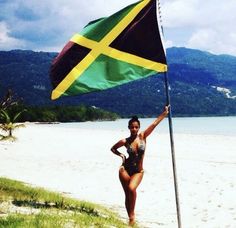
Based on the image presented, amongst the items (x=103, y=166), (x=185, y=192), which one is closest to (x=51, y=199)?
(x=185, y=192)

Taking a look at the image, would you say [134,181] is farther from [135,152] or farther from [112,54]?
[112,54]

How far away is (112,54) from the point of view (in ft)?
26.3

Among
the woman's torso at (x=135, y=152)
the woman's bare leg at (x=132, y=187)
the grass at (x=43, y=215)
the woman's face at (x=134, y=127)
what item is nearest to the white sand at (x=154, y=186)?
the woman's bare leg at (x=132, y=187)

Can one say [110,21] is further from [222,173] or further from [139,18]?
[222,173]

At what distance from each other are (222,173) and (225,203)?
20.2 ft

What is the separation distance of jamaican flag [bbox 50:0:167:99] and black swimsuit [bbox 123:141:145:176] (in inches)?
44.8

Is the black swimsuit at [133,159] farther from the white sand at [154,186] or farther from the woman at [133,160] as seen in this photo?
the white sand at [154,186]

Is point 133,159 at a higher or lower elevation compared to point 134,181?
Answer: higher

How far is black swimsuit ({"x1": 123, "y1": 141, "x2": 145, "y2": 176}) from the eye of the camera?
7.96 metres

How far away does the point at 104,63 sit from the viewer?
798 cm

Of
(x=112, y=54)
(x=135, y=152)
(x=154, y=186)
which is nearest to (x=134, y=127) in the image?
(x=135, y=152)

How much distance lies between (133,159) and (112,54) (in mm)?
1843

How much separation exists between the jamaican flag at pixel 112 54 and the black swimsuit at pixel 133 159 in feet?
3.73

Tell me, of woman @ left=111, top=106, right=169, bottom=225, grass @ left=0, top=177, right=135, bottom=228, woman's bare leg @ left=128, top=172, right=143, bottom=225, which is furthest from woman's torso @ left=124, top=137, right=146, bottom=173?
grass @ left=0, top=177, right=135, bottom=228
